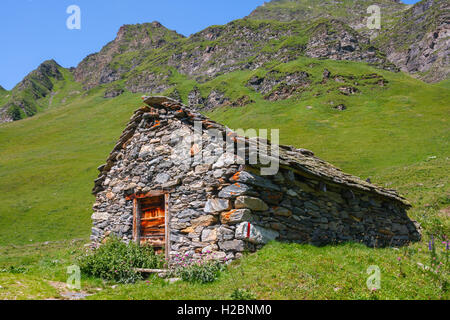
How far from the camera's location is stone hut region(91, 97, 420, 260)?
8438 mm

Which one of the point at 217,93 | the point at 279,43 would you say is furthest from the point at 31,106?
the point at 279,43

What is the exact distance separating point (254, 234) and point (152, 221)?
170 inches

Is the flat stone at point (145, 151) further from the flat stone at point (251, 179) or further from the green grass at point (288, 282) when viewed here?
the green grass at point (288, 282)

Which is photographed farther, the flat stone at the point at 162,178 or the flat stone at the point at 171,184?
the flat stone at the point at 162,178

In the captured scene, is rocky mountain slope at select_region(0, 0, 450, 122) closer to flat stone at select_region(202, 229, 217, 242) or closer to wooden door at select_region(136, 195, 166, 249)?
wooden door at select_region(136, 195, 166, 249)

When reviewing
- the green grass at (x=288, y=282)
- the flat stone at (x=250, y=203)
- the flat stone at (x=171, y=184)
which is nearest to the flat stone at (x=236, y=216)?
the flat stone at (x=250, y=203)

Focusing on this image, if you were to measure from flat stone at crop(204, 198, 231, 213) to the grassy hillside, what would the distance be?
5.26 feet

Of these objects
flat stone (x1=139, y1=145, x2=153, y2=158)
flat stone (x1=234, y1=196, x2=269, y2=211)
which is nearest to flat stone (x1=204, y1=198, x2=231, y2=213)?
flat stone (x1=234, y1=196, x2=269, y2=211)

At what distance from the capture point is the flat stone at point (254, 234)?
313 inches

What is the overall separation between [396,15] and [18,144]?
680ft

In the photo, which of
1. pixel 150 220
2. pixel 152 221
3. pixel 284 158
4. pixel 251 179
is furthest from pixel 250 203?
pixel 150 220

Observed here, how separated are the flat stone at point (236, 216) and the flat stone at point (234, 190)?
A: 45 cm

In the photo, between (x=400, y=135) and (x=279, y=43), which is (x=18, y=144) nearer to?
(x=400, y=135)
